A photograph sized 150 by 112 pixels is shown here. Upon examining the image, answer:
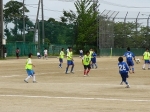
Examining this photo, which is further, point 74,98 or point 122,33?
point 122,33

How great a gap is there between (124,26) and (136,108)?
219 ft

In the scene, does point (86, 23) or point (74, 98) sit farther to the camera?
point (86, 23)

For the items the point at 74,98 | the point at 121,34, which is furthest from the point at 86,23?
the point at 74,98

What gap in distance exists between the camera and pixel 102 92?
1838 cm

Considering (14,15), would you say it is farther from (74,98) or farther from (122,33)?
(74,98)

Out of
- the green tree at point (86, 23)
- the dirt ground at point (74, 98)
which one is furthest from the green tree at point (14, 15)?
the dirt ground at point (74, 98)

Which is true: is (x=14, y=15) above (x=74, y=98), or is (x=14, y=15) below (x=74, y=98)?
above

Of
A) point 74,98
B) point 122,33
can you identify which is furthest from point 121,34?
point 74,98

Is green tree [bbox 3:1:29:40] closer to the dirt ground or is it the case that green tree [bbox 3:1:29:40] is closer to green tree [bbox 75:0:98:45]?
green tree [bbox 75:0:98:45]

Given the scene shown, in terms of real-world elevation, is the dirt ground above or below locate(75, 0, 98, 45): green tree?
below

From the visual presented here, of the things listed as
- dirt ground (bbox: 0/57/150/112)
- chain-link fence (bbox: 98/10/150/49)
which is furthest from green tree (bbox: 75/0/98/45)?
dirt ground (bbox: 0/57/150/112)

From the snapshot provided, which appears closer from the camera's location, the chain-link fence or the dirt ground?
the dirt ground

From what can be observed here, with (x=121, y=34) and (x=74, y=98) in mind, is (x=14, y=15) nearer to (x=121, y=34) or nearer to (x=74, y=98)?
(x=121, y=34)

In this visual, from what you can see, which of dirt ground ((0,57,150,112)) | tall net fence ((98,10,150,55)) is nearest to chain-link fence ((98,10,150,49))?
tall net fence ((98,10,150,55))
